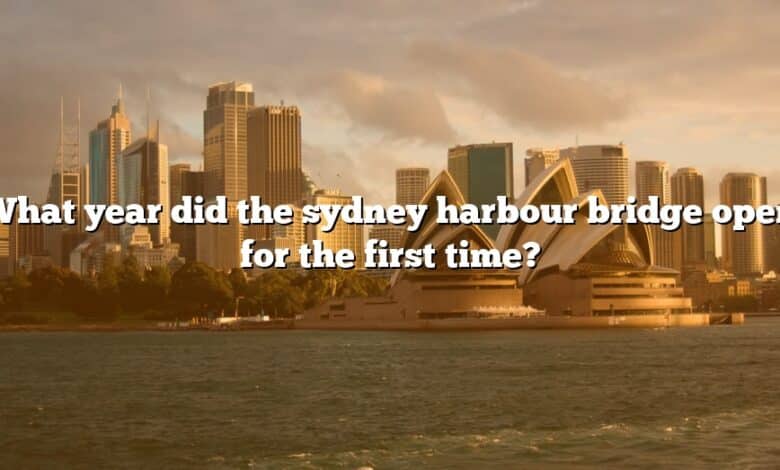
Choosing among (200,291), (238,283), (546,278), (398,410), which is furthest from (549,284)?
(398,410)

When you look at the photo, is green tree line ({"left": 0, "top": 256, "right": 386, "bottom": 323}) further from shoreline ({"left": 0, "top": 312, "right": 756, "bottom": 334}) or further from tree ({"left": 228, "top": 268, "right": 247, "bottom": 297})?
shoreline ({"left": 0, "top": 312, "right": 756, "bottom": 334})

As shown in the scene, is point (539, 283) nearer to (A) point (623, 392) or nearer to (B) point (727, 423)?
(A) point (623, 392)

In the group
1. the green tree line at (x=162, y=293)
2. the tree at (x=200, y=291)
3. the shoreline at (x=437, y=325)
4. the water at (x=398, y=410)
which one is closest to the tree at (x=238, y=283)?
the green tree line at (x=162, y=293)

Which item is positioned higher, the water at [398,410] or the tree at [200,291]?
the tree at [200,291]

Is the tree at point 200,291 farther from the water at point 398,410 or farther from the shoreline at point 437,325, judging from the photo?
the water at point 398,410

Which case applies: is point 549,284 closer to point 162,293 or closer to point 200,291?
point 200,291

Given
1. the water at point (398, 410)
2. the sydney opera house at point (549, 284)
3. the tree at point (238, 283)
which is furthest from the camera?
the tree at point (238, 283)

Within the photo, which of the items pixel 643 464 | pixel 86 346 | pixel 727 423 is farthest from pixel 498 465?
pixel 86 346
